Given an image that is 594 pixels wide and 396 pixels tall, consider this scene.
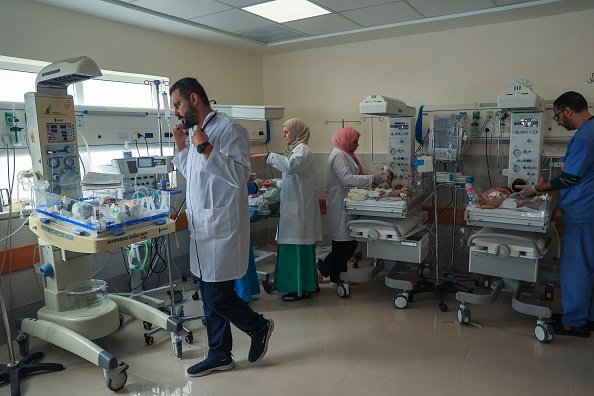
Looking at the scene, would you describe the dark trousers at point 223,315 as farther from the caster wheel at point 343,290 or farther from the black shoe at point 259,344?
the caster wheel at point 343,290

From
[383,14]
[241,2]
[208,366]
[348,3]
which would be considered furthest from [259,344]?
[383,14]

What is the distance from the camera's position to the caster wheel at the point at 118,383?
97.9 inches

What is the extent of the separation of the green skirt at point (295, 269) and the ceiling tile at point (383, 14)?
2.08m

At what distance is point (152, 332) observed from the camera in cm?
317

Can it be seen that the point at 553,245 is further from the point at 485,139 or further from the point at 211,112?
the point at 211,112

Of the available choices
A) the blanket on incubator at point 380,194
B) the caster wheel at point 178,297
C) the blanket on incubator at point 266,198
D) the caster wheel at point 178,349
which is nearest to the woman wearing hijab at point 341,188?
the blanket on incubator at point 380,194

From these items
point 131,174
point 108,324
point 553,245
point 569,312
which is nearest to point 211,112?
point 131,174

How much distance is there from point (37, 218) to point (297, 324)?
196cm

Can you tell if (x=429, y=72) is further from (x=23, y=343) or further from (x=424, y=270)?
(x=23, y=343)

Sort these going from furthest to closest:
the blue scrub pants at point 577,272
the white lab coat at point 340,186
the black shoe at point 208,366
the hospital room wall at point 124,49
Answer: the white lab coat at point 340,186, the hospital room wall at point 124,49, the blue scrub pants at point 577,272, the black shoe at point 208,366

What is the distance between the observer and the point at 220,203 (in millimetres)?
2395

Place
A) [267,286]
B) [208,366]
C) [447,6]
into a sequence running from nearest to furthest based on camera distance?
[208,366]
[447,6]
[267,286]

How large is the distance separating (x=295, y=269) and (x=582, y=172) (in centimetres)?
224

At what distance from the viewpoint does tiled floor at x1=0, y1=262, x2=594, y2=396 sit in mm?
2490
